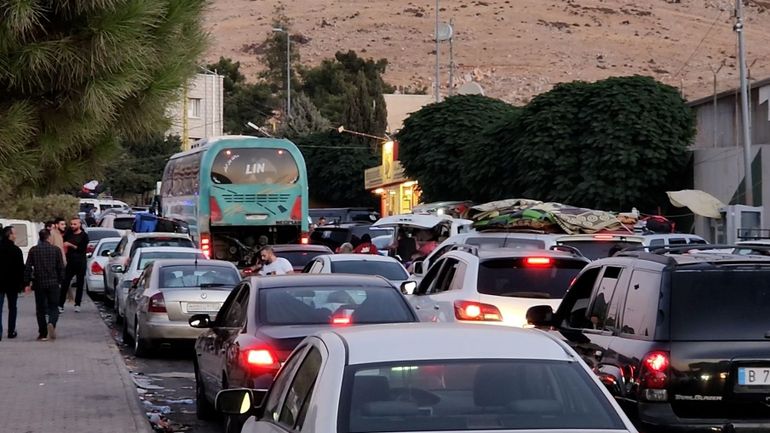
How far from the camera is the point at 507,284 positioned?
1357 centimetres

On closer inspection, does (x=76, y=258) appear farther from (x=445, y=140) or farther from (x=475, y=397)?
(x=445, y=140)

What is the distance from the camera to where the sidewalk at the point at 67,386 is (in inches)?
478

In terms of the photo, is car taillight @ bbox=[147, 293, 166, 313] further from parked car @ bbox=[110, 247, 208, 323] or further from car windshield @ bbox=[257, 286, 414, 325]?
car windshield @ bbox=[257, 286, 414, 325]

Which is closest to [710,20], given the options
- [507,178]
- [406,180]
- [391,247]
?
[406,180]

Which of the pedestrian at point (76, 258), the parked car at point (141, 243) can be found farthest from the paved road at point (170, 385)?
the parked car at point (141, 243)

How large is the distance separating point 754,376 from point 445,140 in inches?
1708

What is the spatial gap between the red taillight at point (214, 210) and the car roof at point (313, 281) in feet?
75.2

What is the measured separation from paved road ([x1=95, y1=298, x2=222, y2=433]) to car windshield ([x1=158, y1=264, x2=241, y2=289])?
0.93m

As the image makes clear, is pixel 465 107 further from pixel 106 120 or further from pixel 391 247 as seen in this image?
pixel 106 120

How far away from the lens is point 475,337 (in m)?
5.83

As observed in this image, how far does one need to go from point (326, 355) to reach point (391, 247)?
81.1ft

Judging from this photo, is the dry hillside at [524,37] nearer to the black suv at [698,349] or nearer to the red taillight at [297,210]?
the red taillight at [297,210]

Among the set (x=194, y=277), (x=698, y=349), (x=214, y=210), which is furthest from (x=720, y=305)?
(x=214, y=210)

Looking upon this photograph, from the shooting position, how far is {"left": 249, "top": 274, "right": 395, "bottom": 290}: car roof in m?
11.5
